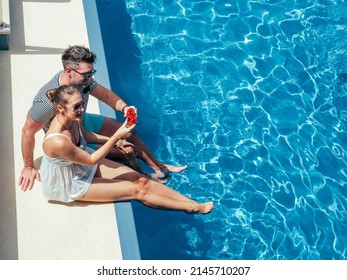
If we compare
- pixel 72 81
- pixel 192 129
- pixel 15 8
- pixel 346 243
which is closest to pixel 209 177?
pixel 192 129

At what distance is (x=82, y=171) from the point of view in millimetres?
6180

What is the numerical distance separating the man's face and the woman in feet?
1.07

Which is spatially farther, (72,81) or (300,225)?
(300,225)

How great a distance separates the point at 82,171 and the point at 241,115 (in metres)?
2.96

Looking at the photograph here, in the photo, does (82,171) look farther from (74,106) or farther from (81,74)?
(81,74)

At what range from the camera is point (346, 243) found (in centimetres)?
754

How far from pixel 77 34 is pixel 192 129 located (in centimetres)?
195

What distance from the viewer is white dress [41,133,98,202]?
237 inches

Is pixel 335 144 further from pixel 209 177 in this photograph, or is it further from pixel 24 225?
pixel 24 225

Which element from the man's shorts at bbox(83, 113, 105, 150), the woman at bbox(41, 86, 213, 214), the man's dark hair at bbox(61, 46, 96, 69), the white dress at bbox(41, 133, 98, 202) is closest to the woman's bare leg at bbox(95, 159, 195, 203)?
the woman at bbox(41, 86, 213, 214)

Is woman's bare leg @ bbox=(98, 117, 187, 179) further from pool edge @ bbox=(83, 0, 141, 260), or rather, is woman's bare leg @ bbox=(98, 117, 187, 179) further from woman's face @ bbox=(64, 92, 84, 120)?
woman's face @ bbox=(64, 92, 84, 120)

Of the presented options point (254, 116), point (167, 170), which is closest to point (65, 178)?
point (167, 170)

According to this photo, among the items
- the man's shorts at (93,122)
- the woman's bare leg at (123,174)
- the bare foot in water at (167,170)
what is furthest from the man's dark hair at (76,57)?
the bare foot in water at (167,170)

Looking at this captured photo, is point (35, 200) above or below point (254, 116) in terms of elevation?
below
